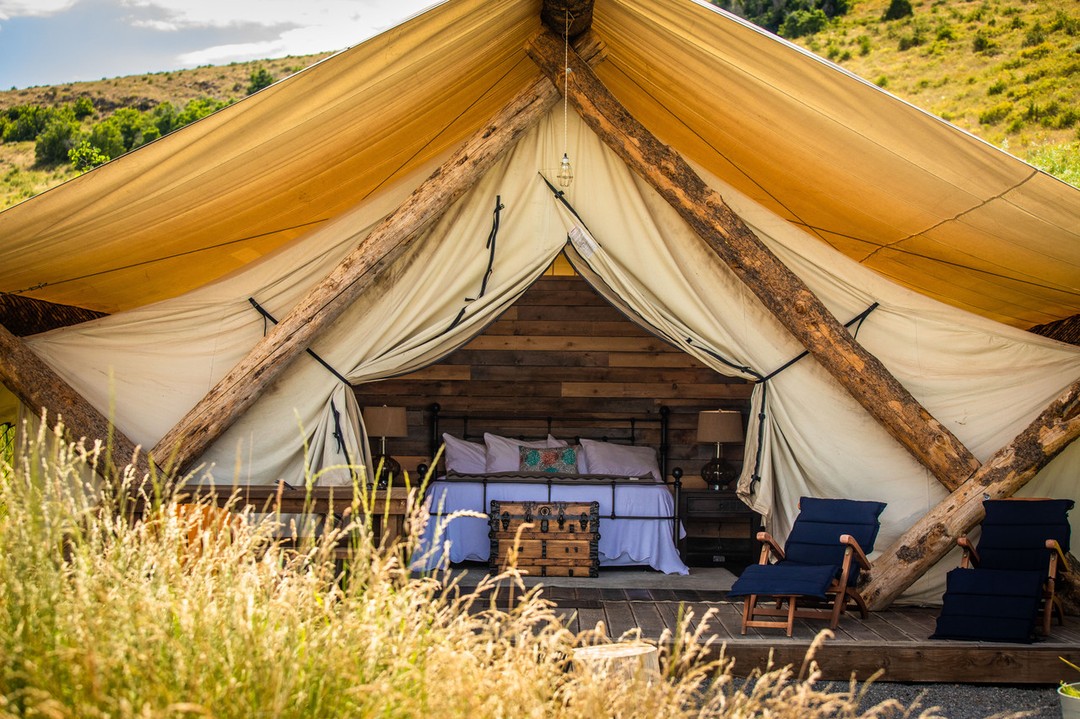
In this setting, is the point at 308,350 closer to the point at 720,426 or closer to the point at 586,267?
the point at 586,267

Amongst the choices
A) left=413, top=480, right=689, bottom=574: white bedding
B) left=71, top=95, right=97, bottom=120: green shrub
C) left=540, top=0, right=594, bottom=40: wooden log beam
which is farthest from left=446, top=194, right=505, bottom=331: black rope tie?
left=71, top=95, right=97, bottom=120: green shrub

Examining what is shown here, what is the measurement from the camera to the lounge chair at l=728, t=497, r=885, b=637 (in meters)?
4.95

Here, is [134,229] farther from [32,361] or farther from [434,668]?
[434,668]

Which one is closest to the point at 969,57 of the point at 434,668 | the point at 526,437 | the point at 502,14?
the point at 526,437

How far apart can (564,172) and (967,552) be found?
3.10 meters

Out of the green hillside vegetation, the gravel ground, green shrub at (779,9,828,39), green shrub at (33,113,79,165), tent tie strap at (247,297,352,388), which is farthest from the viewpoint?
green shrub at (779,9,828,39)

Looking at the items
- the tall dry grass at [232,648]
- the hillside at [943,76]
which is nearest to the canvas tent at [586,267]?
the tall dry grass at [232,648]

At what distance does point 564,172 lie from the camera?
221 inches

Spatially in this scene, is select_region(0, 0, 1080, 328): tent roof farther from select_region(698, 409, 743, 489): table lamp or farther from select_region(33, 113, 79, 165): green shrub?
select_region(33, 113, 79, 165): green shrub

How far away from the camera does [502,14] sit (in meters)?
4.88

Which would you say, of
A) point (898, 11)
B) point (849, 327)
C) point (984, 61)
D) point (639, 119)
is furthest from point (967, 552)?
point (898, 11)

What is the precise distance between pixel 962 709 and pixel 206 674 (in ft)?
11.9

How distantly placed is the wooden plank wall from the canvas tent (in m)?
2.70

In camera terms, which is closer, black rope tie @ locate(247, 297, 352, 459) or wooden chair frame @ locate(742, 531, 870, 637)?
wooden chair frame @ locate(742, 531, 870, 637)
